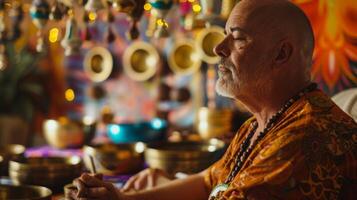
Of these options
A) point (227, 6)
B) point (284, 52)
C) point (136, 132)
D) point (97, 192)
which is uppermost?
point (227, 6)

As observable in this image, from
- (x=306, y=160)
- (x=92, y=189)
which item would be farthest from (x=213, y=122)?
(x=306, y=160)

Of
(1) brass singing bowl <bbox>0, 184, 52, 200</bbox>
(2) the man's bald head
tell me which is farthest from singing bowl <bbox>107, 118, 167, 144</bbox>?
(2) the man's bald head

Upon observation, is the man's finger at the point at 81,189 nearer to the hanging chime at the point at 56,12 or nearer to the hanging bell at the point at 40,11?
the hanging chime at the point at 56,12

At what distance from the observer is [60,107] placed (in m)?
5.15

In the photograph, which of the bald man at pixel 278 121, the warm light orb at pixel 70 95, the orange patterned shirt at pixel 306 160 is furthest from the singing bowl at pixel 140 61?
the orange patterned shirt at pixel 306 160

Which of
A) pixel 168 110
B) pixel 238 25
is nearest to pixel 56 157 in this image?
pixel 238 25

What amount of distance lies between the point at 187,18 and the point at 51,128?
0.98 m

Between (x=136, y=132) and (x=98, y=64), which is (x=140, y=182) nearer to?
(x=136, y=132)

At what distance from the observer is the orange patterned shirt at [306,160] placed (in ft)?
5.15

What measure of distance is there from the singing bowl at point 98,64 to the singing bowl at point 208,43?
85cm

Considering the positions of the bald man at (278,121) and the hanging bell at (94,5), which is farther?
the hanging bell at (94,5)

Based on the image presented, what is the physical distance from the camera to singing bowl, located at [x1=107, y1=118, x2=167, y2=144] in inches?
133

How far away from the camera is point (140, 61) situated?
15.1 ft

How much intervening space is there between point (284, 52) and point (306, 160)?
0.35 metres
